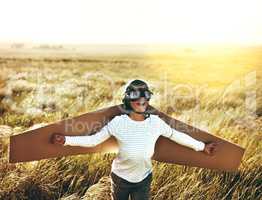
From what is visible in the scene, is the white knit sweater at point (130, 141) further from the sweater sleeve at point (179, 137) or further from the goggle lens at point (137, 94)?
the goggle lens at point (137, 94)

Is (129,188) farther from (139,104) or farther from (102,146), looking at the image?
(139,104)

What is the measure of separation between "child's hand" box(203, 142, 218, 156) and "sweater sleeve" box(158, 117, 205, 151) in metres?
0.06

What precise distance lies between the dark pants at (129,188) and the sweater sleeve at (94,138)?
0.87ft

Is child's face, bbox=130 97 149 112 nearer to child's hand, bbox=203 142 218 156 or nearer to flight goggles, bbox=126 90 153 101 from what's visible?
flight goggles, bbox=126 90 153 101

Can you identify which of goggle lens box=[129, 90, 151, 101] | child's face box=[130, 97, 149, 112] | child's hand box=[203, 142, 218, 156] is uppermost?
goggle lens box=[129, 90, 151, 101]

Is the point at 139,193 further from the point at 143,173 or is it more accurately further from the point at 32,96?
the point at 32,96

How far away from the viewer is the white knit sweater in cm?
352

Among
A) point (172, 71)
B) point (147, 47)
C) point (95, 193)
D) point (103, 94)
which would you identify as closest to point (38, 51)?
point (147, 47)

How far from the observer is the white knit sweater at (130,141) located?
3518 mm

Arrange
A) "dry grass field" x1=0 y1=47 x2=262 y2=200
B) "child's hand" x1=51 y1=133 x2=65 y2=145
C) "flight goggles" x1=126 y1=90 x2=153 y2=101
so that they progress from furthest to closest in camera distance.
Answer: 1. "dry grass field" x1=0 y1=47 x2=262 y2=200
2. "child's hand" x1=51 y1=133 x2=65 y2=145
3. "flight goggles" x1=126 y1=90 x2=153 y2=101

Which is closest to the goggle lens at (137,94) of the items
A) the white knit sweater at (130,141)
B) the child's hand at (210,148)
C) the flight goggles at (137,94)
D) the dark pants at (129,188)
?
the flight goggles at (137,94)

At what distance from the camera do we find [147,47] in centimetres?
1146

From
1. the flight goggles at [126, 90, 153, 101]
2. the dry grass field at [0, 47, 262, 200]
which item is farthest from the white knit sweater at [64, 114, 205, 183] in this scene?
the dry grass field at [0, 47, 262, 200]

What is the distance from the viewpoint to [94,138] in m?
3.61
